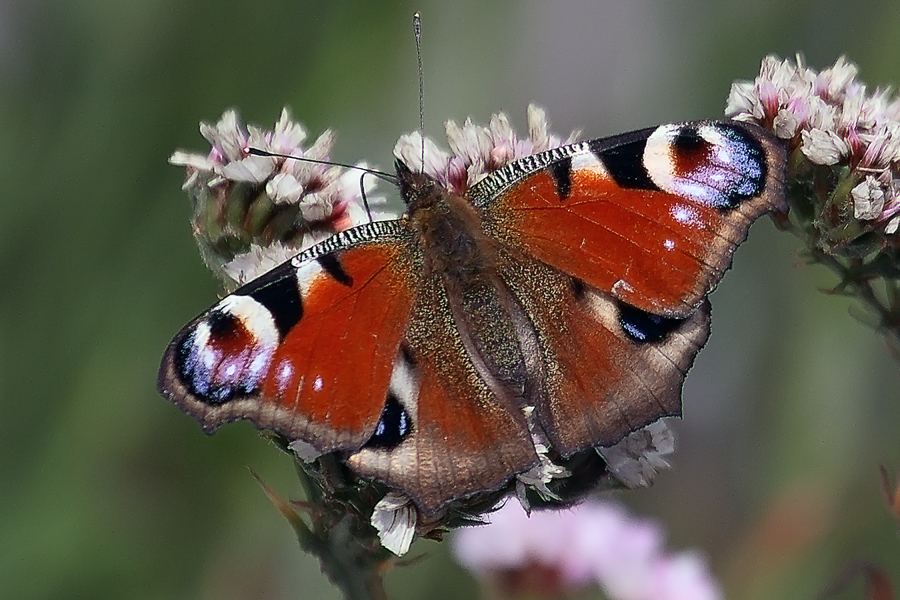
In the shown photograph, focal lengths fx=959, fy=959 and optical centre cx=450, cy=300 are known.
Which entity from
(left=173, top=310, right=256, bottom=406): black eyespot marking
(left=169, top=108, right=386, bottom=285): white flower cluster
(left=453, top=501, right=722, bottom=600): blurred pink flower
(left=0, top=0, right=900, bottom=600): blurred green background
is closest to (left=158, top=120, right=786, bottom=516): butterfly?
(left=173, top=310, right=256, bottom=406): black eyespot marking

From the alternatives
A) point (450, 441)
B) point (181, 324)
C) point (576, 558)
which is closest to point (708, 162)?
point (450, 441)

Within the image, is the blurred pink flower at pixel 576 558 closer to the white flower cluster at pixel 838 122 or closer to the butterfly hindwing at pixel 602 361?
the butterfly hindwing at pixel 602 361

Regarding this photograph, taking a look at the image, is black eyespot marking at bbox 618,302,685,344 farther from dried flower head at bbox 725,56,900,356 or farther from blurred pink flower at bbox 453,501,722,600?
blurred pink flower at bbox 453,501,722,600

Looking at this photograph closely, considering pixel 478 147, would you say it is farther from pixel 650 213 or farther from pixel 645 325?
pixel 645 325

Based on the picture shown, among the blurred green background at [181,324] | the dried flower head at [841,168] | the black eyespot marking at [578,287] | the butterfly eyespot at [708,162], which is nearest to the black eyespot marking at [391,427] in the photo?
the black eyespot marking at [578,287]

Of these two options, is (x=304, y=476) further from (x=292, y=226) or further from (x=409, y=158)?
(x=409, y=158)
